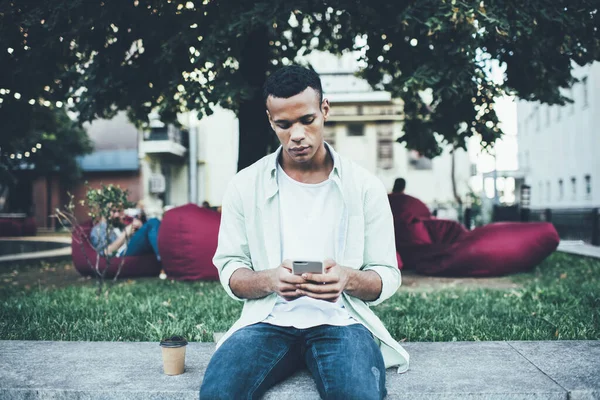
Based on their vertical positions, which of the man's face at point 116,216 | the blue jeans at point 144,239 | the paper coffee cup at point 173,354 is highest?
the man's face at point 116,216

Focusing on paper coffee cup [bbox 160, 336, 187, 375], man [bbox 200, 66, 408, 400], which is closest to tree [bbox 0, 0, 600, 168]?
man [bbox 200, 66, 408, 400]

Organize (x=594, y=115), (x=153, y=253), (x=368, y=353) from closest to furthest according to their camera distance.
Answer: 1. (x=368, y=353)
2. (x=153, y=253)
3. (x=594, y=115)

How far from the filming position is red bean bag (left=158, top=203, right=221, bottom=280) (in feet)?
26.6

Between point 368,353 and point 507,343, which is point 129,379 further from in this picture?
point 507,343

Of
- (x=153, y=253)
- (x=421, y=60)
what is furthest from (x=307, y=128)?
(x=153, y=253)

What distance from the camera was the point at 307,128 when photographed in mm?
2936

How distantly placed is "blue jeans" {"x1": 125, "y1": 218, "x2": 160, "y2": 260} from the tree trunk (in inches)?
61.8

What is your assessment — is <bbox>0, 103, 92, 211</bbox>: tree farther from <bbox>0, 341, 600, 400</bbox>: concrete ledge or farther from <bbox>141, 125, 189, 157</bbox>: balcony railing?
<bbox>0, 341, 600, 400</bbox>: concrete ledge

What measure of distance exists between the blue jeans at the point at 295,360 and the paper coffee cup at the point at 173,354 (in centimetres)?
52

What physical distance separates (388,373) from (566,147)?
28706mm

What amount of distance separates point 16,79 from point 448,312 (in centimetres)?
645

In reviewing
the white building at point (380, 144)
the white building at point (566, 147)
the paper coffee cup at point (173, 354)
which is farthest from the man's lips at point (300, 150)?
the white building at point (380, 144)

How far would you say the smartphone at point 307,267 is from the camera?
254 cm

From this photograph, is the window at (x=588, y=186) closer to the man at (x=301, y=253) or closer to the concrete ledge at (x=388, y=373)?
the concrete ledge at (x=388, y=373)
